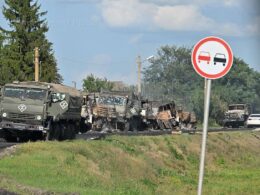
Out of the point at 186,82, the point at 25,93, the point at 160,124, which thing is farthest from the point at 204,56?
the point at 186,82

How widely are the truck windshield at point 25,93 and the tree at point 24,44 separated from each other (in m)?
33.0

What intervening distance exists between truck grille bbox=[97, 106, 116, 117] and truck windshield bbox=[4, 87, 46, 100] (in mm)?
21738

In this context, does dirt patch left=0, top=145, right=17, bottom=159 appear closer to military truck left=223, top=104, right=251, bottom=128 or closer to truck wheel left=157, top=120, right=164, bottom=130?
truck wheel left=157, top=120, right=164, bottom=130

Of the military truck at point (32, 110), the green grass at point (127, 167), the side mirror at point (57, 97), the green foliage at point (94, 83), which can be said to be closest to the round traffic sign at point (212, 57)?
the green grass at point (127, 167)

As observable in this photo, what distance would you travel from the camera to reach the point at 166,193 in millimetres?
21609

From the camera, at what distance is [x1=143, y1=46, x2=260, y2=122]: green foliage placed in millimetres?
127750

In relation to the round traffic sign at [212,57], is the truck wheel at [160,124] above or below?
below

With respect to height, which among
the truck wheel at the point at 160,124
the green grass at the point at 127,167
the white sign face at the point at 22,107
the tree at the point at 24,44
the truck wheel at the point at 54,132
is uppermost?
the tree at the point at 24,44

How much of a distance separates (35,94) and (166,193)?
8.77 m

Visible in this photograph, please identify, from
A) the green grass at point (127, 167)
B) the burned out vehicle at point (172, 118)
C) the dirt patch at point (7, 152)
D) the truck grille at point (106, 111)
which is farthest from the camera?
the burned out vehicle at point (172, 118)

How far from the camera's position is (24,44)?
64.6 m

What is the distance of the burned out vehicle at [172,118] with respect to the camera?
64.9 m

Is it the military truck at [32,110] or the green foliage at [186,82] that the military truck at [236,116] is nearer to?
the green foliage at [186,82]

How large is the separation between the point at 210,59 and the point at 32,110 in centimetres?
1808
